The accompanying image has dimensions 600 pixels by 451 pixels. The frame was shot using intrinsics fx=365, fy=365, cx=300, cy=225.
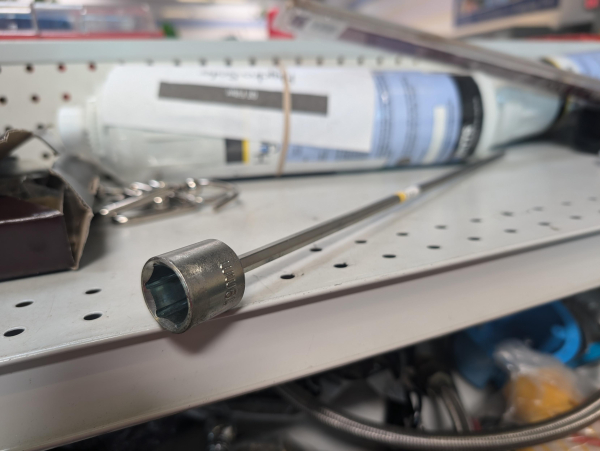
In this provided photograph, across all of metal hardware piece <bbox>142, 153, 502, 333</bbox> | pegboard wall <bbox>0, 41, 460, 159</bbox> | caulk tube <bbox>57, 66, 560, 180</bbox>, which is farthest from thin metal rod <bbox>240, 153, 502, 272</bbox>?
pegboard wall <bbox>0, 41, 460, 159</bbox>

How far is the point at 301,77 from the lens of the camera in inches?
20.3

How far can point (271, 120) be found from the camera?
0.50 metres

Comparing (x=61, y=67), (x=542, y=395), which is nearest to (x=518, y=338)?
(x=542, y=395)

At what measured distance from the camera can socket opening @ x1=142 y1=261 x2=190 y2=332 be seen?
205 millimetres

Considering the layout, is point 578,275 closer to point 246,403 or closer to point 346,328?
point 346,328

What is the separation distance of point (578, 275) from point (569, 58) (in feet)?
1.77

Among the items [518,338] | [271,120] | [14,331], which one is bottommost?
[518,338]

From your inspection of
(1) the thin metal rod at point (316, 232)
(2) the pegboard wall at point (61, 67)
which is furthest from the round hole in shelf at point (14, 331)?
(2) the pegboard wall at point (61, 67)

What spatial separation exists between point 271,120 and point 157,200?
0.18 m

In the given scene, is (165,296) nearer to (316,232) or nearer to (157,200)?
(316,232)

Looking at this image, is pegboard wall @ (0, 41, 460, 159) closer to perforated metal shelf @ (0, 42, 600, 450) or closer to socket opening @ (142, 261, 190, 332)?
perforated metal shelf @ (0, 42, 600, 450)

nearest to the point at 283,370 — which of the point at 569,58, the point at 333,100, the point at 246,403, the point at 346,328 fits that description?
the point at 346,328

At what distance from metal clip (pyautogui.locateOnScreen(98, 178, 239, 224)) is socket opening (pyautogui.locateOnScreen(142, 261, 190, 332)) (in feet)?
0.68

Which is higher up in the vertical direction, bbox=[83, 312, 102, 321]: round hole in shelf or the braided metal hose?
bbox=[83, 312, 102, 321]: round hole in shelf
